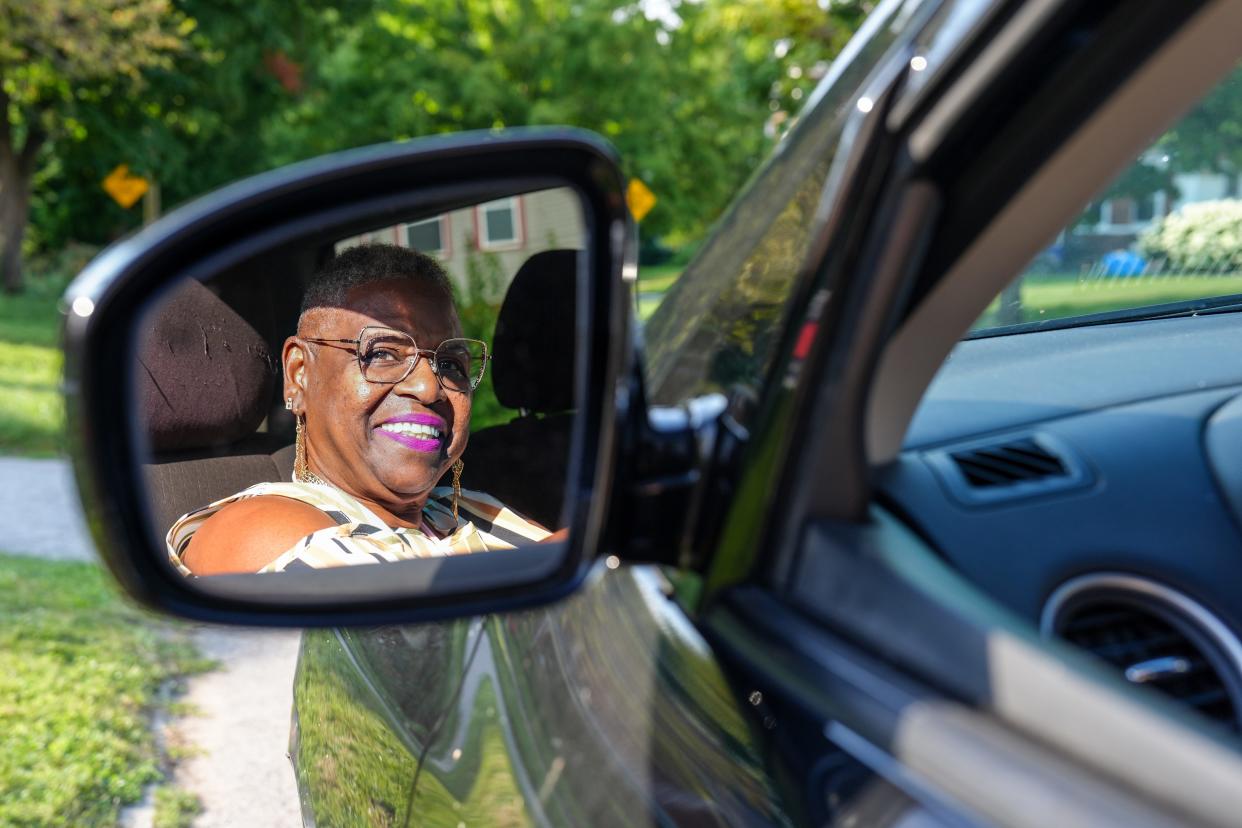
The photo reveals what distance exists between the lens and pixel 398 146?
4.06 feet

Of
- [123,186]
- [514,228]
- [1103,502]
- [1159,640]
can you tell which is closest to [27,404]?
[123,186]

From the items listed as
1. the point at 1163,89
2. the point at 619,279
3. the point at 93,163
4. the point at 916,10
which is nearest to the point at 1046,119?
the point at 1163,89

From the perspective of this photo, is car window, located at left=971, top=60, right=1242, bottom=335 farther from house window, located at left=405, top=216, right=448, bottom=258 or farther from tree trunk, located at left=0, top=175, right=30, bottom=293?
tree trunk, located at left=0, top=175, right=30, bottom=293

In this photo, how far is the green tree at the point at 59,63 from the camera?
18.9 meters

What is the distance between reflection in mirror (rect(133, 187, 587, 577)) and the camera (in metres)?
1.57

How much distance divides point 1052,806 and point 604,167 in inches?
26.1

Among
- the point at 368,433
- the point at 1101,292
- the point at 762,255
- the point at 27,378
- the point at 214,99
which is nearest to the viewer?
the point at 762,255

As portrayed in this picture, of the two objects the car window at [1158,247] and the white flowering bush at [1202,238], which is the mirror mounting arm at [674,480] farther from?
the white flowering bush at [1202,238]

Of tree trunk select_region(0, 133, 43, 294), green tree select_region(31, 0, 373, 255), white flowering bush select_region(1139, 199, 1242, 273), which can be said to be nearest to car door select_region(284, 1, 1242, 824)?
white flowering bush select_region(1139, 199, 1242, 273)

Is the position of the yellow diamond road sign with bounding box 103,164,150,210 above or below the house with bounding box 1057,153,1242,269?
below

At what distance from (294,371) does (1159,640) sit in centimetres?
116

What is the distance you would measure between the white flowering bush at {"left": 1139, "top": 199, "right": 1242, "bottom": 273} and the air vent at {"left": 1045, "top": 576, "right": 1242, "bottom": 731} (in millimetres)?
1091

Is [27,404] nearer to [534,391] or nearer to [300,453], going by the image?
[300,453]

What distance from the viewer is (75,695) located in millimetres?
5113
